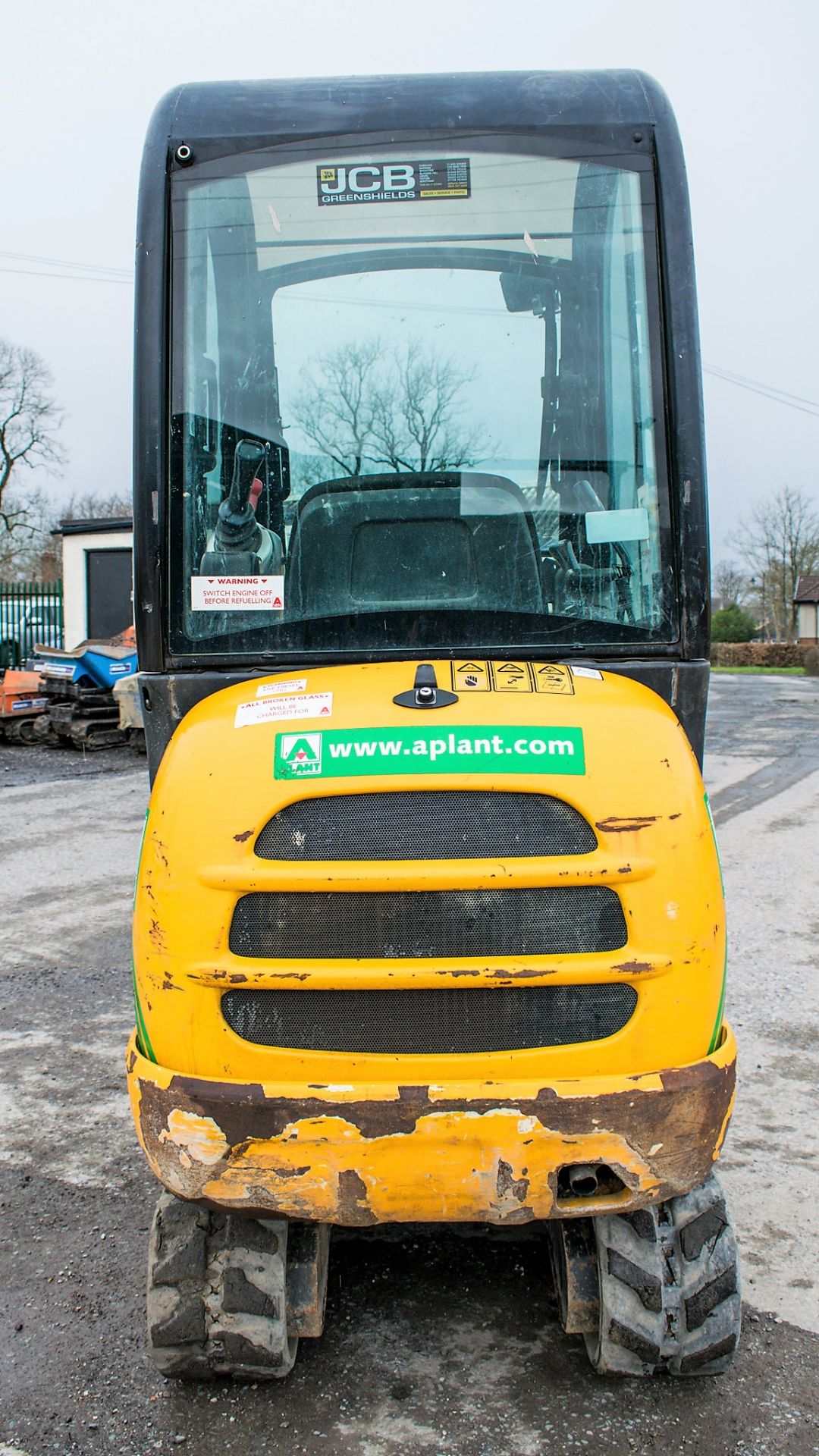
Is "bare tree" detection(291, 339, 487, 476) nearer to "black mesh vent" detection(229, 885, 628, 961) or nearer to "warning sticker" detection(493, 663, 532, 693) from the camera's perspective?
"warning sticker" detection(493, 663, 532, 693)

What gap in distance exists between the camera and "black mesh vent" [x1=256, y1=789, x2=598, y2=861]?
7.37 ft

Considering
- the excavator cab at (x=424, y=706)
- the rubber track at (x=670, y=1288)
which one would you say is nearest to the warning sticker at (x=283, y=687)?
the excavator cab at (x=424, y=706)

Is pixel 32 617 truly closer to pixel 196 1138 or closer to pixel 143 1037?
pixel 143 1037

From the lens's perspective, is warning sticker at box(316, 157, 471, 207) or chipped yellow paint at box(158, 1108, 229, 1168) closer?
chipped yellow paint at box(158, 1108, 229, 1168)

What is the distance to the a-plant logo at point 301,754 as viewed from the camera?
2.29 meters

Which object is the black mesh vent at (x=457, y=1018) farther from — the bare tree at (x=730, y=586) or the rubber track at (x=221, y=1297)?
the bare tree at (x=730, y=586)

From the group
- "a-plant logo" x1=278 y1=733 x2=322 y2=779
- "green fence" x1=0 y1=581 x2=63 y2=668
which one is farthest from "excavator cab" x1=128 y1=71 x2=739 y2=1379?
"green fence" x1=0 y1=581 x2=63 y2=668

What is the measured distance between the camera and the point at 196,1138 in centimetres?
228

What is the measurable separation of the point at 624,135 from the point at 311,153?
779 millimetres

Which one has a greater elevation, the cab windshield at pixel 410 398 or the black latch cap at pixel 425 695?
the cab windshield at pixel 410 398

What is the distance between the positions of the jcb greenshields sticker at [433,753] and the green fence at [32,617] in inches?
852

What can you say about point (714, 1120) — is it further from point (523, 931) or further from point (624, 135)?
point (624, 135)

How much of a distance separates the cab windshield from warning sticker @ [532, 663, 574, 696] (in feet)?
0.45

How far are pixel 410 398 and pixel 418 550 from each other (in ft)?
1.27
